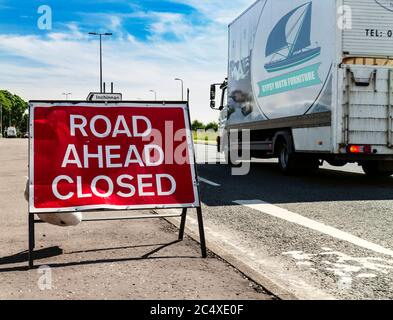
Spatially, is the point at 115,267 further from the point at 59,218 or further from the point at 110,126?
the point at 110,126

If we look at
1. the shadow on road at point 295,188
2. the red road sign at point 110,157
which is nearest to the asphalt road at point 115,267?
the red road sign at point 110,157

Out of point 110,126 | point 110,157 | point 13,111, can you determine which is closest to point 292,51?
point 110,126

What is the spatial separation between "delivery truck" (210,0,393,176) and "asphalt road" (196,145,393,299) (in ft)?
2.99

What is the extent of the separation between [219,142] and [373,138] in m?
9.11

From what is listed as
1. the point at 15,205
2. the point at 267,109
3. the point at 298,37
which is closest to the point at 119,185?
the point at 15,205

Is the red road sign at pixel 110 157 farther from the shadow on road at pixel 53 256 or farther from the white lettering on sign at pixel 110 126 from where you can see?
the shadow on road at pixel 53 256

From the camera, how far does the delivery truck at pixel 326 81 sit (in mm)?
10719

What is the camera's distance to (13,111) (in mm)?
159000

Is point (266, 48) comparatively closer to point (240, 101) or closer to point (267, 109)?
point (267, 109)

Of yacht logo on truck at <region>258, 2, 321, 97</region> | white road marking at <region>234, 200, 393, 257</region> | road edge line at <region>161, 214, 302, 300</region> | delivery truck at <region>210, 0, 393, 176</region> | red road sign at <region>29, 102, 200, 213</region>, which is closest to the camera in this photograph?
road edge line at <region>161, 214, 302, 300</region>

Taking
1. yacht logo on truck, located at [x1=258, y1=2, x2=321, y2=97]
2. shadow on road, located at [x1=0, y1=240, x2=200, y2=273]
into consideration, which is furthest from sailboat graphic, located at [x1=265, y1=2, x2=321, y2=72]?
shadow on road, located at [x1=0, y1=240, x2=200, y2=273]

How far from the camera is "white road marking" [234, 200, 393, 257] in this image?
19.4 feet

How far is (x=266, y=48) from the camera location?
14.1 meters

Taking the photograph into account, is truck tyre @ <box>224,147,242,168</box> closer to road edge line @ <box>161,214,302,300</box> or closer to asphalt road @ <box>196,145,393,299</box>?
asphalt road @ <box>196,145,393,299</box>
